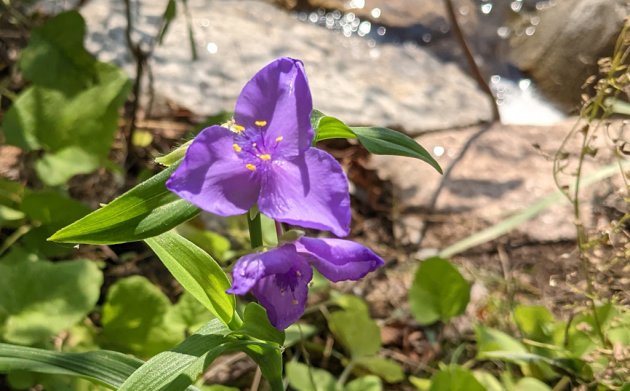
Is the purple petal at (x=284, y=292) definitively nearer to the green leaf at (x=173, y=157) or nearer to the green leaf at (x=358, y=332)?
the green leaf at (x=173, y=157)

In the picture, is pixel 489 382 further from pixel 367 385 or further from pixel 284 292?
pixel 284 292

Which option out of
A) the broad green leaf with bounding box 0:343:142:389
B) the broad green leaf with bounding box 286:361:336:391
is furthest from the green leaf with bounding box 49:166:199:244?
the broad green leaf with bounding box 286:361:336:391

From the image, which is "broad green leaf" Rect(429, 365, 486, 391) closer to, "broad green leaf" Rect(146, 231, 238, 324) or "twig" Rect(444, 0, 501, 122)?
"broad green leaf" Rect(146, 231, 238, 324)

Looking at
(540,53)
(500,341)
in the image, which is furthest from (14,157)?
(540,53)

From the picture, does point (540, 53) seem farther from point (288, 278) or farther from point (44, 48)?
point (288, 278)

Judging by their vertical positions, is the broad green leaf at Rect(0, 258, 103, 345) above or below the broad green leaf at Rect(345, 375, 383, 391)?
above

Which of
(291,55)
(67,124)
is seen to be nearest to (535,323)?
(67,124)
